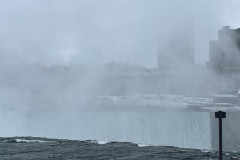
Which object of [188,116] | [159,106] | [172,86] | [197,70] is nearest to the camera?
[197,70]

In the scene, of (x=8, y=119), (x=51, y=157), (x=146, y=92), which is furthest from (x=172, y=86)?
(x=8, y=119)

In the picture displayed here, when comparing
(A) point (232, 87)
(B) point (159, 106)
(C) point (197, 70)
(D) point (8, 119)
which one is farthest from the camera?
(D) point (8, 119)

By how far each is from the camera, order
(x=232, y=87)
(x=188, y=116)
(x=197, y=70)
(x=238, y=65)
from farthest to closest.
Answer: (x=188, y=116)
(x=232, y=87)
(x=197, y=70)
(x=238, y=65)

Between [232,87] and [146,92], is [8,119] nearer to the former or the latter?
[146,92]

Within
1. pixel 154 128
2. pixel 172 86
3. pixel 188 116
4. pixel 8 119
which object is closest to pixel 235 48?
pixel 172 86

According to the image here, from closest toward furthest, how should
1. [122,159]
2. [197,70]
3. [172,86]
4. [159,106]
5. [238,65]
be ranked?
[122,159]
[238,65]
[197,70]
[172,86]
[159,106]

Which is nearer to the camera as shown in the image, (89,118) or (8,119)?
(89,118)

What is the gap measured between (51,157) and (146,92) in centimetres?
2762

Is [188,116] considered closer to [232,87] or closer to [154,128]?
[154,128]

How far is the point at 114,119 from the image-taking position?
10600 centimetres

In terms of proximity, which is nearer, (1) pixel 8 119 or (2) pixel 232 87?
(2) pixel 232 87

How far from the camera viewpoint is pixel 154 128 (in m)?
105

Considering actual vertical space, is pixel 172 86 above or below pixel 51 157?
above

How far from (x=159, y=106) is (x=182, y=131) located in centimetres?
2934
